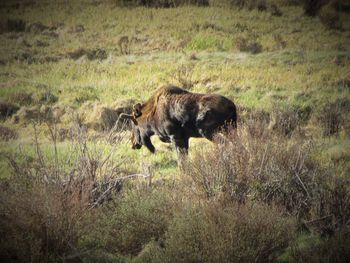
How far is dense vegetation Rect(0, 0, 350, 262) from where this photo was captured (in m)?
8.05

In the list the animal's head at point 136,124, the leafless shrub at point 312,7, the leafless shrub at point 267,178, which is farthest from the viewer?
the leafless shrub at point 312,7

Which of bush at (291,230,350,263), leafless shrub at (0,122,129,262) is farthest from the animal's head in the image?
bush at (291,230,350,263)

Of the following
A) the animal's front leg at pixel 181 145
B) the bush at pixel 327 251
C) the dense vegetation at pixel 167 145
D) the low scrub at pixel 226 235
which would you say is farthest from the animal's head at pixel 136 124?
the bush at pixel 327 251

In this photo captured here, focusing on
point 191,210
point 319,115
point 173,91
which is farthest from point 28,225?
point 319,115

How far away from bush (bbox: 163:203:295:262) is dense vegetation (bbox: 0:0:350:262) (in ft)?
Answer: 0.07

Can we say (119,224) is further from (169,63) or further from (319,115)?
(169,63)

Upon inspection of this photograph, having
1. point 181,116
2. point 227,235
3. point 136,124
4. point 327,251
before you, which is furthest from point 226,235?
point 136,124

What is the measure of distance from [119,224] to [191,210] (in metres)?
1.25

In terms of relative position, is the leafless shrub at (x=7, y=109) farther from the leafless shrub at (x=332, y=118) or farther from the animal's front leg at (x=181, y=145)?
the leafless shrub at (x=332, y=118)

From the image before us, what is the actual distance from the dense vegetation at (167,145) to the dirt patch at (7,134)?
0.06 metres

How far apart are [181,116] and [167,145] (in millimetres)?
4012

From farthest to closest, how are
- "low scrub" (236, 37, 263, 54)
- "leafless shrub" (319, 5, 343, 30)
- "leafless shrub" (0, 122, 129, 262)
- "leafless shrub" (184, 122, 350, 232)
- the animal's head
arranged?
"leafless shrub" (319, 5, 343, 30) → "low scrub" (236, 37, 263, 54) → the animal's head → "leafless shrub" (184, 122, 350, 232) → "leafless shrub" (0, 122, 129, 262)

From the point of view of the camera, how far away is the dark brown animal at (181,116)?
38.9ft

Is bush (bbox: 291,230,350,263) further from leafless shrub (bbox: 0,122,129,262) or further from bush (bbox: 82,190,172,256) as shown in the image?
leafless shrub (bbox: 0,122,129,262)
